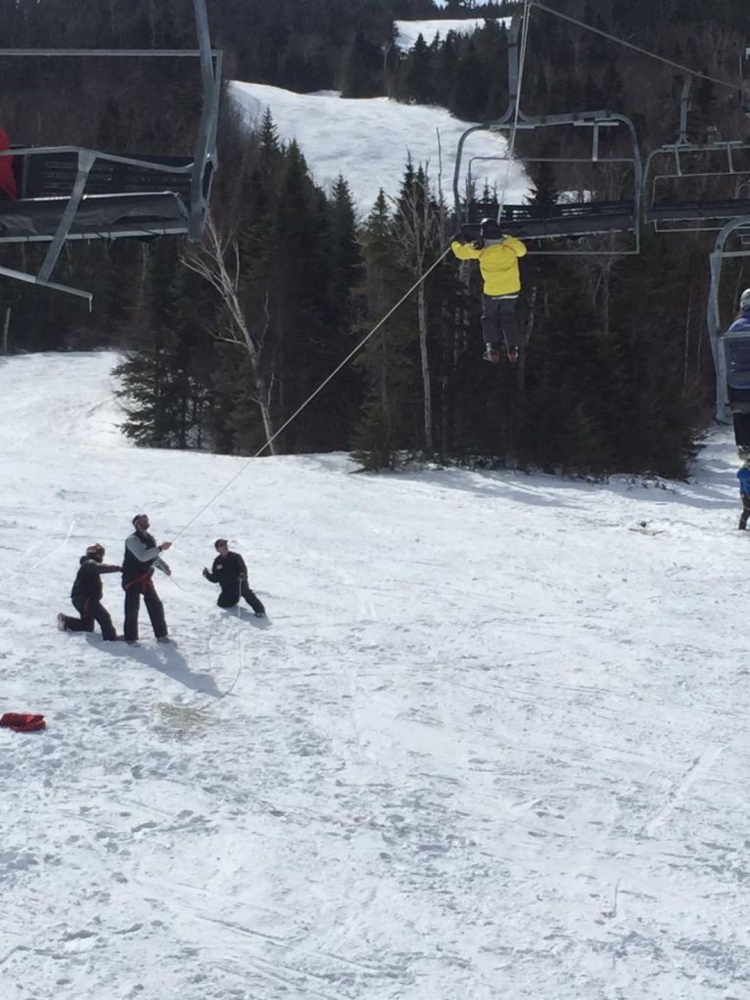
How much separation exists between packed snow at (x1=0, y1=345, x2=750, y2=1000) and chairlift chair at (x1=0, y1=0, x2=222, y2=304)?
4536 millimetres

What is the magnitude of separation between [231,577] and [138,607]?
153 cm

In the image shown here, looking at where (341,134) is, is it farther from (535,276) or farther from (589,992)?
(589,992)

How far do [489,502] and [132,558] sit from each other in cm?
1032

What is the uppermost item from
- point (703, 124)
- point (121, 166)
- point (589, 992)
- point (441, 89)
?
point (441, 89)

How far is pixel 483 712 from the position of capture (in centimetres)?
1188

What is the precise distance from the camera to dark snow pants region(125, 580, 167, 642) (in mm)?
13094

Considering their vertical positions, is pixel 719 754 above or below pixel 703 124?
below

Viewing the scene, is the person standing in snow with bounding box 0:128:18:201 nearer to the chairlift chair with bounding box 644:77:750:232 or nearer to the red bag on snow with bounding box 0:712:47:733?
the red bag on snow with bounding box 0:712:47:733

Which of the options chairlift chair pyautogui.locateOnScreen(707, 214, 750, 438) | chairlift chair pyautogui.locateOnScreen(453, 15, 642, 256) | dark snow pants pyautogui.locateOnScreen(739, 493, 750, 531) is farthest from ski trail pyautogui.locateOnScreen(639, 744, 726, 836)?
dark snow pants pyautogui.locateOnScreen(739, 493, 750, 531)

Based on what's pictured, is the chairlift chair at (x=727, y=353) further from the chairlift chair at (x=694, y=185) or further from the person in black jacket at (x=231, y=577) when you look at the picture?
the person in black jacket at (x=231, y=577)

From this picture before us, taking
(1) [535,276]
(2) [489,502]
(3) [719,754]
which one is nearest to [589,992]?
(3) [719,754]

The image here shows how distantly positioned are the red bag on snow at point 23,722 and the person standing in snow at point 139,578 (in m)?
2.32

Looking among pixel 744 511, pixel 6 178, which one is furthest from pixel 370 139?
pixel 6 178

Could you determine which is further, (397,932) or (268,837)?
(268,837)
